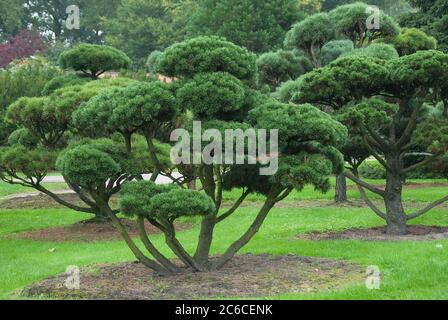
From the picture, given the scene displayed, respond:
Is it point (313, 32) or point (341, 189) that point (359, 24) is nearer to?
point (313, 32)

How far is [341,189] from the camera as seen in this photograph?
59.9 ft

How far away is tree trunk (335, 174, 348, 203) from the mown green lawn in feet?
4.27

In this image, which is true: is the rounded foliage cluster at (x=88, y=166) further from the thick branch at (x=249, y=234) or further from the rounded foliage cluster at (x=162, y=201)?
the thick branch at (x=249, y=234)

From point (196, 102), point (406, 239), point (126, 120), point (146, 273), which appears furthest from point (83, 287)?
point (406, 239)

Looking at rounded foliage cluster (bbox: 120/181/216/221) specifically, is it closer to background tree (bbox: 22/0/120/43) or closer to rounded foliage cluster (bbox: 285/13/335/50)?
rounded foliage cluster (bbox: 285/13/335/50)

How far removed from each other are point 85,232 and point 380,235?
22.7 feet

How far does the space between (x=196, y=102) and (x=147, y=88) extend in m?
0.71

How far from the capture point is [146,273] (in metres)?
9.42

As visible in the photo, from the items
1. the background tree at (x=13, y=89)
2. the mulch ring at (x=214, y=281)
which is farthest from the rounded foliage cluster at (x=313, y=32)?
the background tree at (x=13, y=89)

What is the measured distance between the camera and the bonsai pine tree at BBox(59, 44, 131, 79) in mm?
16094

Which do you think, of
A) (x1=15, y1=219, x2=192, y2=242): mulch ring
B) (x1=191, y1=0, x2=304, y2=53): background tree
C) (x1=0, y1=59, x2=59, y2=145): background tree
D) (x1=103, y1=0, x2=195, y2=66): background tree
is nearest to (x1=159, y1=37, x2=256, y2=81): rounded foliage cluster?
(x1=15, y1=219, x2=192, y2=242): mulch ring

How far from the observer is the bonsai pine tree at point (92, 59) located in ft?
52.8

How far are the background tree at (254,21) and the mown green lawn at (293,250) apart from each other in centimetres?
1351

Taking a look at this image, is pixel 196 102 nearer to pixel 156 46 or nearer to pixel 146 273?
pixel 146 273
